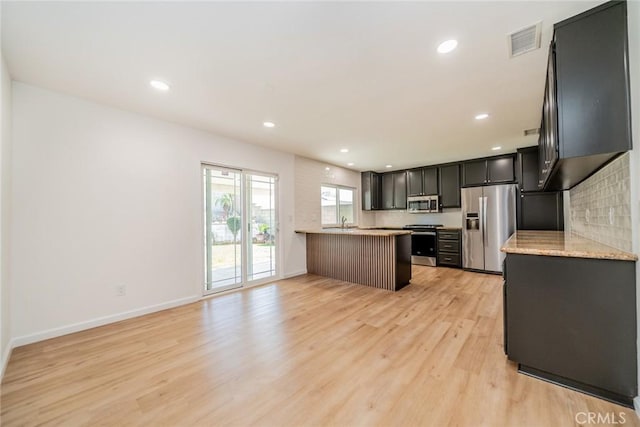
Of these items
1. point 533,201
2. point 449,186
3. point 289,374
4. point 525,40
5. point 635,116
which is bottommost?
point 289,374

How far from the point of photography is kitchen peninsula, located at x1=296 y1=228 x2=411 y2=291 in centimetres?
408

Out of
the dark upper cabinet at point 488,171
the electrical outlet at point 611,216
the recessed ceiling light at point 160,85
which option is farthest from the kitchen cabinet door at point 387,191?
the recessed ceiling light at point 160,85

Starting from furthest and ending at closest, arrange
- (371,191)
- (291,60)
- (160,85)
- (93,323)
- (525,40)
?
(371,191) → (93,323) → (160,85) → (291,60) → (525,40)

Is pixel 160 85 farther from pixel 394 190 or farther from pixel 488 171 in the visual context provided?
pixel 488 171

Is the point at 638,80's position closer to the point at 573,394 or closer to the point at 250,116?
the point at 573,394

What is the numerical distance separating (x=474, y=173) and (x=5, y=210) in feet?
22.8

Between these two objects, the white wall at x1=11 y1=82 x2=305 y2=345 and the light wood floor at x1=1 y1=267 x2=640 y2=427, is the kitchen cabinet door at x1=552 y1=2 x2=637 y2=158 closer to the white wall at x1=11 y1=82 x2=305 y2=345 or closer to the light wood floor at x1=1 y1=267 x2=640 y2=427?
the light wood floor at x1=1 y1=267 x2=640 y2=427

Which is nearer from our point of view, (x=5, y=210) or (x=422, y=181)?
(x=5, y=210)

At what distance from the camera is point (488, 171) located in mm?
5414

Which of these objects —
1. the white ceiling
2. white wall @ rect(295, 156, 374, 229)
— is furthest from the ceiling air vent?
white wall @ rect(295, 156, 374, 229)

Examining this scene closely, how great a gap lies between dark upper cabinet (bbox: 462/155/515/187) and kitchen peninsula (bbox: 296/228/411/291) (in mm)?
2382

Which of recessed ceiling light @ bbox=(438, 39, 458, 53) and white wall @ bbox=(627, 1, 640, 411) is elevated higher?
recessed ceiling light @ bbox=(438, 39, 458, 53)

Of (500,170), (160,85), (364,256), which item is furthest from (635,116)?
(500,170)

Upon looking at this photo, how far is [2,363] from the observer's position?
80.0 inches
